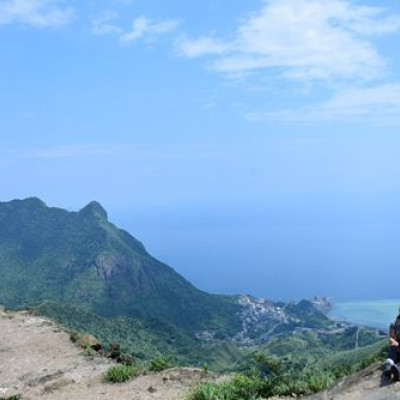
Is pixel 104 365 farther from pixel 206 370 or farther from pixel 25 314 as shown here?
pixel 25 314

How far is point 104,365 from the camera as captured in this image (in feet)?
71.8

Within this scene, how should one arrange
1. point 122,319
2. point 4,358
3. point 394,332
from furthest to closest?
point 122,319, point 4,358, point 394,332

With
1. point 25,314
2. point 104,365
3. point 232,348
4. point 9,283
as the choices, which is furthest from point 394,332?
point 9,283

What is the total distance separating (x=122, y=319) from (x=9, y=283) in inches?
3544

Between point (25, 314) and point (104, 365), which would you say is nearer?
point (104, 365)

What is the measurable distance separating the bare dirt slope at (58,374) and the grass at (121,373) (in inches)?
12.2

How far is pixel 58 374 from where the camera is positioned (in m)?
21.4

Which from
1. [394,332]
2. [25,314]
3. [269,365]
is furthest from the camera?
[25,314]

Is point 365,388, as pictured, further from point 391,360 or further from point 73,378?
point 73,378

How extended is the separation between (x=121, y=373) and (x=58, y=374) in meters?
3.46

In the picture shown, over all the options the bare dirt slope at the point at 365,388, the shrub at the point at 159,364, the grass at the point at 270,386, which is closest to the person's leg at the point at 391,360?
the bare dirt slope at the point at 365,388

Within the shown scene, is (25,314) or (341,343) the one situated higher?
(25,314)

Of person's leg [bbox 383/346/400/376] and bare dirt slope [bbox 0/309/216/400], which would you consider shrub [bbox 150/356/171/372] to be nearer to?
bare dirt slope [bbox 0/309/216/400]

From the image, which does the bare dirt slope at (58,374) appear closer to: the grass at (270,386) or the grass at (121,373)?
the grass at (121,373)
